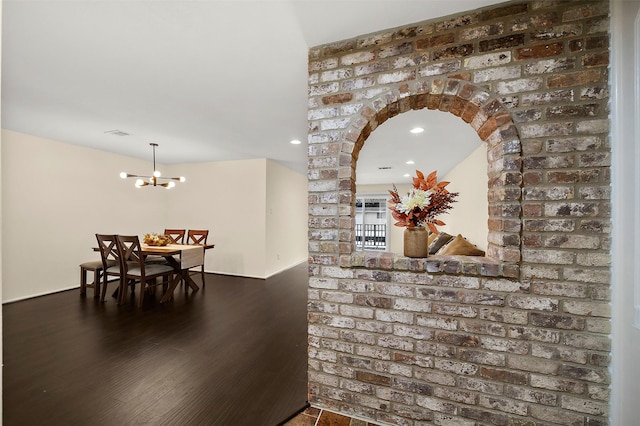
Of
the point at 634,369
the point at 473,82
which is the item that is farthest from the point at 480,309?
the point at 473,82

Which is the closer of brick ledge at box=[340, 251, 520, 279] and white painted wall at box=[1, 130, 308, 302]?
brick ledge at box=[340, 251, 520, 279]

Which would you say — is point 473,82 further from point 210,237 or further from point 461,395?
point 210,237

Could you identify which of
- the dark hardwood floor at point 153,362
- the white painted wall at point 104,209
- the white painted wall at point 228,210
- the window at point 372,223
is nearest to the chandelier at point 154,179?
the white painted wall at point 104,209

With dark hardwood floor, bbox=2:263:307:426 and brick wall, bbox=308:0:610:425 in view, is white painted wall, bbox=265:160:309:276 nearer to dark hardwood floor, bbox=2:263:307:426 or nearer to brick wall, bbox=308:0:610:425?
dark hardwood floor, bbox=2:263:307:426

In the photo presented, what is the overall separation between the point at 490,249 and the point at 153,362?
2591 millimetres

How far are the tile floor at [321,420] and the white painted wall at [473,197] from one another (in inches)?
84.4

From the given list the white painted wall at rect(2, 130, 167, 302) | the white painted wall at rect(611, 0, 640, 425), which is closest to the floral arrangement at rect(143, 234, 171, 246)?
the white painted wall at rect(2, 130, 167, 302)

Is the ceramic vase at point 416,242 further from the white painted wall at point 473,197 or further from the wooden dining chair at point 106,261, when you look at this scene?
the wooden dining chair at point 106,261

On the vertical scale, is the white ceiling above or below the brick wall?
above

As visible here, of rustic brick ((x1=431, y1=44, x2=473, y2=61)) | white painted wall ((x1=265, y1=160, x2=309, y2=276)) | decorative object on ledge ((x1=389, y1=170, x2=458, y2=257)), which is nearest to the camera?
rustic brick ((x1=431, y1=44, x2=473, y2=61))

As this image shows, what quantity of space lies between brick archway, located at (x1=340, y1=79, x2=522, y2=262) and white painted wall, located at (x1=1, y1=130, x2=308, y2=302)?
3.64 metres

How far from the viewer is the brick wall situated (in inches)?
53.1

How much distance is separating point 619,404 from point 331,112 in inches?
79.8

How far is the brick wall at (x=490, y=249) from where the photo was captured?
1349mm
